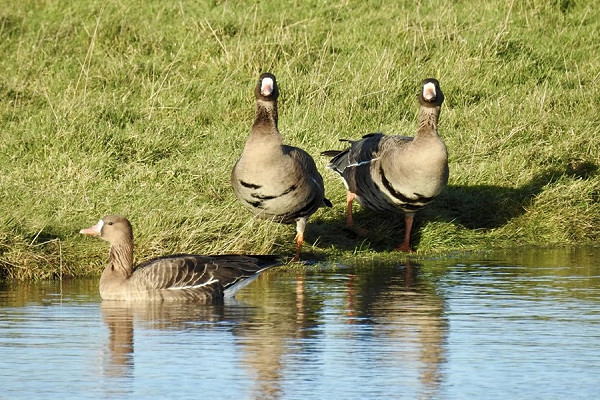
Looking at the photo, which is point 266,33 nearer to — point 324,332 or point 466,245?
point 466,245

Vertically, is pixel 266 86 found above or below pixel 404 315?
above

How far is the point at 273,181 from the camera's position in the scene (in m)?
10.9

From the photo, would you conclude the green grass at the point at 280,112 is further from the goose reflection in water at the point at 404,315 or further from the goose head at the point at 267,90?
the goose reflection in water at the point at 404,315

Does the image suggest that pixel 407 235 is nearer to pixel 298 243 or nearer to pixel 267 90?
pixel 298 243

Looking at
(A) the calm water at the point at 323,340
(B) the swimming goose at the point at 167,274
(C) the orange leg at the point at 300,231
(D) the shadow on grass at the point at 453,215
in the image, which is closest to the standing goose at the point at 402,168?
(D) the shadow on grass at the point at 453,215

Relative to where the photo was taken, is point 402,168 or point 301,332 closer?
point 301,332

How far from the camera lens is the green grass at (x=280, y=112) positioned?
11.1 metres

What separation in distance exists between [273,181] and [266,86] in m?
1.06

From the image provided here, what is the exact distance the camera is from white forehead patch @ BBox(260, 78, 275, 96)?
11.5m

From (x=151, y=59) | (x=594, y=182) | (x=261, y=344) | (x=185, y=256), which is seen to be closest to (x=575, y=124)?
(x=594, y=182)

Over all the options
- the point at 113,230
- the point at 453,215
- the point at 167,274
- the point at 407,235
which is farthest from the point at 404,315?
the point at 453,215

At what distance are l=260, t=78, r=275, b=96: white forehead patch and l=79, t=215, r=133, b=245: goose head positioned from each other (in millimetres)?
2446

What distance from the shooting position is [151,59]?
16.1 metres

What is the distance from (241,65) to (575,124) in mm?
4017
